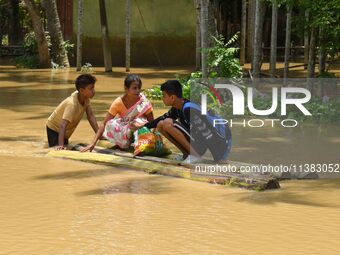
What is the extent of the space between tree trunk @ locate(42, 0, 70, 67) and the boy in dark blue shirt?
13.8 metres

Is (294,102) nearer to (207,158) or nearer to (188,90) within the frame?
(188,90)

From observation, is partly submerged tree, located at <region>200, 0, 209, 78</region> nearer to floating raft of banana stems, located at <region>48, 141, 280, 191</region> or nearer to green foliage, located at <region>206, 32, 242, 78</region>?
green foliage, located at <region>206, 32, 242, 78</region>

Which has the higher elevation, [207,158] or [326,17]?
[326,17]

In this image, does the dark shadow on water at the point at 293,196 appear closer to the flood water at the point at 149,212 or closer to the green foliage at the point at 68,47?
the flood water at the point at 149,212

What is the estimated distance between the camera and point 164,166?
7.32m

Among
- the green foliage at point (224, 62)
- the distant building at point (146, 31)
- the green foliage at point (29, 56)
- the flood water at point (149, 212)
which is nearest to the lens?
the flood water at point (149, 212)

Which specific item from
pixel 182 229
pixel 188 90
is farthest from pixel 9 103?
pixel 182 229

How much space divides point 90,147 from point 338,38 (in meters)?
5.86

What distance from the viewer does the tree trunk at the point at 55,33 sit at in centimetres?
2041

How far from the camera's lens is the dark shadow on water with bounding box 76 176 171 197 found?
6.53 metres

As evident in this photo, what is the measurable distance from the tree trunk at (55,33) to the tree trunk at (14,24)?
233 inches

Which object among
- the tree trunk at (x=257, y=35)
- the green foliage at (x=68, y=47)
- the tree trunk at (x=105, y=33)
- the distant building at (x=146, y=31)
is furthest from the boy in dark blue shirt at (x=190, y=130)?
the distant building at (x=146, y=31)

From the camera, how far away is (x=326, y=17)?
38.2 feet

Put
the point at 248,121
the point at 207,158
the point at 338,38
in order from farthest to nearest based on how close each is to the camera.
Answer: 1. the point at 338,38
2. the point at 248,121
3. the point at 207,158
